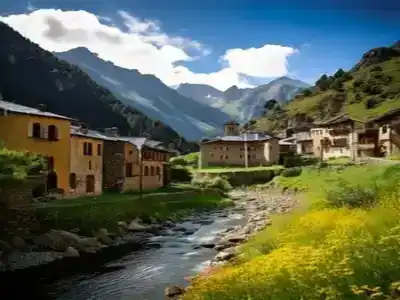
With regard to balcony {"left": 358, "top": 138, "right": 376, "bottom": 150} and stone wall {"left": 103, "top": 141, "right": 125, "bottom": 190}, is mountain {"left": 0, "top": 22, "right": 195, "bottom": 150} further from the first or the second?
balcony {"left": 358, "top": 138, "right": 376, "bottom": 150}

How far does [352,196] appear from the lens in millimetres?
19453

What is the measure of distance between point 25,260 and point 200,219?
23.8m

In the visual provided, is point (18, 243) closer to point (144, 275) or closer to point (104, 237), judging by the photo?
point (104, 237)

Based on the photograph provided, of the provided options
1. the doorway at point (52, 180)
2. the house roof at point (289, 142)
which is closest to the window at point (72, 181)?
the doorway at point (52, 180)

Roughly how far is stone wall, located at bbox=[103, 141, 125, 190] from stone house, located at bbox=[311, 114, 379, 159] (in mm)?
46275

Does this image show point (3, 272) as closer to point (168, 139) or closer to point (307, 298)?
point (307, 298)

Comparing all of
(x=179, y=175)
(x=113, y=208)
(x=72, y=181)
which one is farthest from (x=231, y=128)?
(x=113, y=208)

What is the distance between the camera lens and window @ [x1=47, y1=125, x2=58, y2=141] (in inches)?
1565

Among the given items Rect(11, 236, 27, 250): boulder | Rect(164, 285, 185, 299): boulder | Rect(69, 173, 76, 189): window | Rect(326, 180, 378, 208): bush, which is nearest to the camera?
Rect(164, 285, 185, 299): boulder

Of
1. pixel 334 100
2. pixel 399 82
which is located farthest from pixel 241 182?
pixel 399 82

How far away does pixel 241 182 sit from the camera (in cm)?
8319

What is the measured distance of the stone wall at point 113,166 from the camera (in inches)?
2058

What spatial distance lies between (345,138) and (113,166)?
5481 centimetres

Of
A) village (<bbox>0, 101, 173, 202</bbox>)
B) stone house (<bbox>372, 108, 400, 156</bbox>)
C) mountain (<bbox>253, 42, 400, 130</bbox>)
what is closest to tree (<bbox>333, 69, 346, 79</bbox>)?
mountain (<bbox>253, 42, 400, 130</bbox>)
